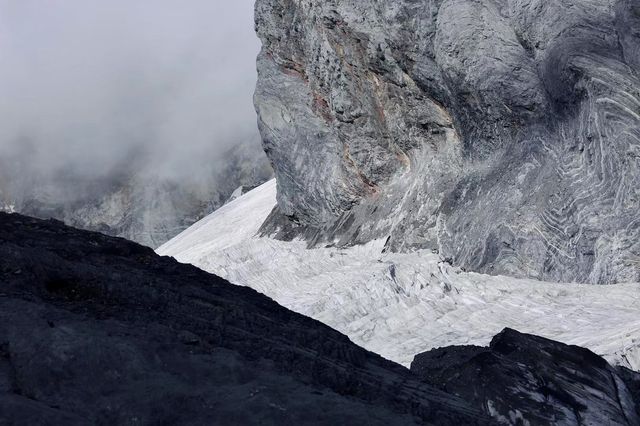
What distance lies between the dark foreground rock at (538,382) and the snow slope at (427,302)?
9.39 ft

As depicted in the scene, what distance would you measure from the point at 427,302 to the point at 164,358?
56.0 feet

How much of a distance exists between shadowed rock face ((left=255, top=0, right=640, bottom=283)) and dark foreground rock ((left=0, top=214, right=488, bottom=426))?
51.9 feet

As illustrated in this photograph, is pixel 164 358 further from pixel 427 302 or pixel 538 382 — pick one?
pixel 427 302

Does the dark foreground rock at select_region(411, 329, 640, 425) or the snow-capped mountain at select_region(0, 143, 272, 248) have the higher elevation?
the snow-capped mountain at select_region(0, 143, 272, 248)

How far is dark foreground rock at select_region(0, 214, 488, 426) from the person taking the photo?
6.00 meters

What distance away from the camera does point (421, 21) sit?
3034cm

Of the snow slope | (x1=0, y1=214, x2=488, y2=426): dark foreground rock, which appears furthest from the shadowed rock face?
(x1=0, y1=214, x2=488, y2=426): dark foreground rock

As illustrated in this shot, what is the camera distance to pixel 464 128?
97.0 ft

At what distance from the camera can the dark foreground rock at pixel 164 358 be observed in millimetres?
6000

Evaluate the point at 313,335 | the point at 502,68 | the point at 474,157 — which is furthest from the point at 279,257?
the point at 313,335

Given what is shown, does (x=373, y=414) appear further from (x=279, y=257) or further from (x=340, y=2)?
(x=340, y=2)

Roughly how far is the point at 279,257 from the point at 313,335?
2445 cm

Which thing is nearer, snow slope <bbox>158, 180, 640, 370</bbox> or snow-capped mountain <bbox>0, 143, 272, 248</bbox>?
snow slope <bbox>158, 180, 640, 370</bbox>

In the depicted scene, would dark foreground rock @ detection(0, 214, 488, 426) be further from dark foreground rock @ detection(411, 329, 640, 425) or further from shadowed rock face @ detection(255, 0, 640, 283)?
shadowed rock face @ detection(255, 0, 640, 283)
